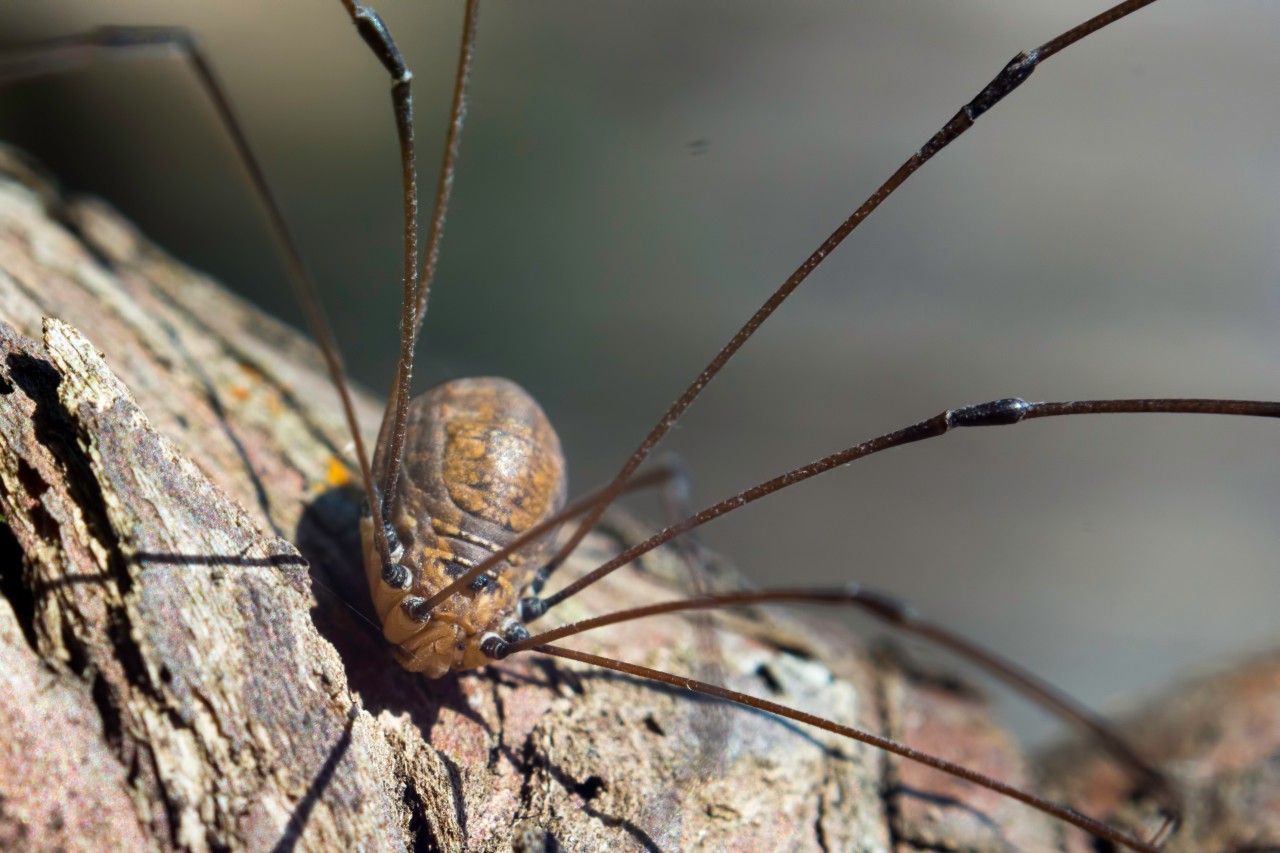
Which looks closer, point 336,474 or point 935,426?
point 935,426

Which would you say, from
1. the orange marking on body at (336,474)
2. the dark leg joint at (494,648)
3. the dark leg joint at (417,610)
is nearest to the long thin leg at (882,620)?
the dark leg joint at (494,648)

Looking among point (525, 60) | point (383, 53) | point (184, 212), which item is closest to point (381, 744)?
point (383, 53)

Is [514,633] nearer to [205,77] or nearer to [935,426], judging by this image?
[935,426]

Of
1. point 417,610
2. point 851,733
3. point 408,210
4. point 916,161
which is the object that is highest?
point 916,161

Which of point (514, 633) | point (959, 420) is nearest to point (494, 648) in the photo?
point (514, 633)

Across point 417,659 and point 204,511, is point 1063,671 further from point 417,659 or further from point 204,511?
point 204,511

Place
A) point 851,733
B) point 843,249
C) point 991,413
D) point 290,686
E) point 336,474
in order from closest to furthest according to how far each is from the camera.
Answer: point 290,686 < point 851,733 < point 991,413 < point 336,474 < point 843,249

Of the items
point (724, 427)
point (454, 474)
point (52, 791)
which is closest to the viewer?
point (52, 791)

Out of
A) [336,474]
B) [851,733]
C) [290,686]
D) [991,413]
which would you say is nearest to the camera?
[290,686]
